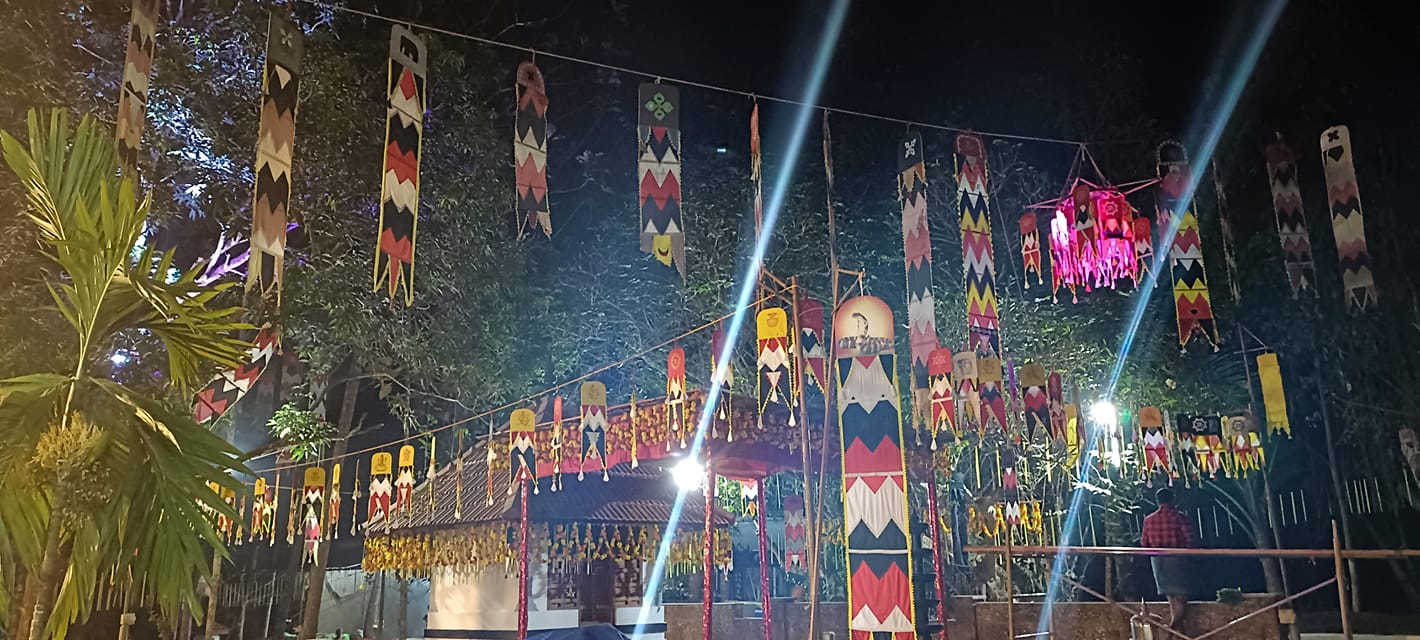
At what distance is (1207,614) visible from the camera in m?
10.5

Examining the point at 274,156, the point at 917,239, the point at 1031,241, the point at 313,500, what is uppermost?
the point at 1031,241

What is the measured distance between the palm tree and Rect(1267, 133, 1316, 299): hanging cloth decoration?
9934 millimetres

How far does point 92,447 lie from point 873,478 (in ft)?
15.8

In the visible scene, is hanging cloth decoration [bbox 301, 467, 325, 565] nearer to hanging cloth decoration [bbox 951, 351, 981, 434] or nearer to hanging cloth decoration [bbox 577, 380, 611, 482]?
hanging cloth decoration [bbox 577, 380, 611, 482]

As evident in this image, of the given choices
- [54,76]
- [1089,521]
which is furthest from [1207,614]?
[54,76]

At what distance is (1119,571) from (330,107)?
48.8 ft

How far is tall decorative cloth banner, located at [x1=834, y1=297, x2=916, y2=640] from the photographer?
247 inches

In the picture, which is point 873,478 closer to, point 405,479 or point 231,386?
point 231,386

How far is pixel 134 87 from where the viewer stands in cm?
613

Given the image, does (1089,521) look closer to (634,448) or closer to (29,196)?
(634,448)

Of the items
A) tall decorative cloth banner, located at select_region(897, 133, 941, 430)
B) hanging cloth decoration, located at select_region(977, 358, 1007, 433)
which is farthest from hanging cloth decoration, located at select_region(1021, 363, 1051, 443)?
tall decorative cloth banner, located at select_region(897, 133, 941, 430)

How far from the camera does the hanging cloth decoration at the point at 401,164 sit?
640 cm

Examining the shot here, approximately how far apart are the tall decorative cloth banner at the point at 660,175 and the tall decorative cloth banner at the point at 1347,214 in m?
6.37

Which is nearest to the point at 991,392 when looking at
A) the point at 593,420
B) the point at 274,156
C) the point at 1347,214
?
the point at 1347,214
